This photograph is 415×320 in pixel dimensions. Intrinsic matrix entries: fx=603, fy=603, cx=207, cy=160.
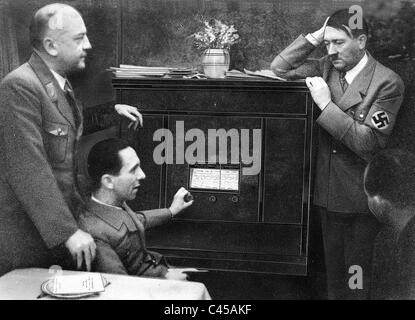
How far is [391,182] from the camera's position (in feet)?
13.0

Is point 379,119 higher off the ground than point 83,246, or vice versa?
point 379,119

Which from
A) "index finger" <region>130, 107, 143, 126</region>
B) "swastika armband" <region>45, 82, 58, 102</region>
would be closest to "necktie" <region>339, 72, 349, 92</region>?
"index finger" <region>130, 107, 143, 126</region>

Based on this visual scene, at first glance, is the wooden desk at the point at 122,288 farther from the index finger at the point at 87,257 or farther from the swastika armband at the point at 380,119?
the swastika armband at the point at 380,119

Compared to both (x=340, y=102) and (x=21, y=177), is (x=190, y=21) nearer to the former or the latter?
(x=340, y=102)

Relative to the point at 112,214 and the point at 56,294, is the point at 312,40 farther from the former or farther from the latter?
the point at 56,294

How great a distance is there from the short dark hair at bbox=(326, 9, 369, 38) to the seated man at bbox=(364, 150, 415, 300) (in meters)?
0.79

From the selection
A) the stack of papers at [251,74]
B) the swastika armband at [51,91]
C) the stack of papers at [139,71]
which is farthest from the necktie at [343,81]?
the swastika armband at [51,91]

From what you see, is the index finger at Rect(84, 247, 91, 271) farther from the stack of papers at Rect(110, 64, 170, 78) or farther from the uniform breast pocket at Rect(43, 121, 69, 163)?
the stack of papers at Rect(110, 64, 170, 78)

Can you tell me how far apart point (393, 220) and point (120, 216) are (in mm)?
1790

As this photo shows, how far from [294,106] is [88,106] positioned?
136cm

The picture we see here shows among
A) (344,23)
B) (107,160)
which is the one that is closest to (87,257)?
(107,160)

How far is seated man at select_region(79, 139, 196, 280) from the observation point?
390 centimetres

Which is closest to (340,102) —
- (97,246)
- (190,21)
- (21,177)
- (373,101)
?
(373,101)

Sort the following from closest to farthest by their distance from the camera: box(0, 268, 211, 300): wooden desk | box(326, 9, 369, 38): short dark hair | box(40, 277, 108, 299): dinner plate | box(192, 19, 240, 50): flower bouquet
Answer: box(0, 268, 211, 300): wooden desk, box(40, 277, 108, 299): dinner plate, box(326, 9, 369, 38): short dark hair, box(192, 19, 240, 50): flower bouquet
